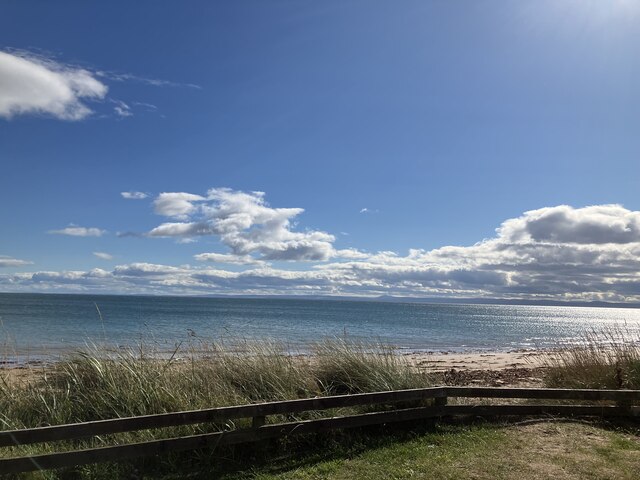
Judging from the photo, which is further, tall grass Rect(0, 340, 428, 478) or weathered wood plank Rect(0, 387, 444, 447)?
tall grass Rect(0, 340, 428, 478)

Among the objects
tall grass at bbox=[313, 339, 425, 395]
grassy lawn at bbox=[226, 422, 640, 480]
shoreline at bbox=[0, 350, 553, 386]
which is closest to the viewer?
grassy lawn at bbox=[226, 422, 640, 480]

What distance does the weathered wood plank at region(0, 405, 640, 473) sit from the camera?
17.3 ft

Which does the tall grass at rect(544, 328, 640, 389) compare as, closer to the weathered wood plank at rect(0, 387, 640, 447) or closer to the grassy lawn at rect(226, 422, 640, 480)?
the weathered wood plank at rect(0, 387, 640, 447)

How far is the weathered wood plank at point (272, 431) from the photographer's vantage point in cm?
527

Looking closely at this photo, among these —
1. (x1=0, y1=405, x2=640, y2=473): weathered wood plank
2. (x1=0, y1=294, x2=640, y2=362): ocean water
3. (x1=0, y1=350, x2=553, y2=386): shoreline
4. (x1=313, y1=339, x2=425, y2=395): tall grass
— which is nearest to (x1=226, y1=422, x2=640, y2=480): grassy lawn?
(x1=0, y1=405, x2=640, y2=473): weathered wood plank

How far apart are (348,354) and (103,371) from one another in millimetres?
4168

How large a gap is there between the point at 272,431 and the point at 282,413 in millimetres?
302

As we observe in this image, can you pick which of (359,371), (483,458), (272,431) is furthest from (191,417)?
(483,458)

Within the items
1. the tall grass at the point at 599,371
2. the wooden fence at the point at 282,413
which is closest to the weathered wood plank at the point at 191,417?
the wooden fence at the point at 282,413

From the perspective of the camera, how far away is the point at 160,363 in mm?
8078

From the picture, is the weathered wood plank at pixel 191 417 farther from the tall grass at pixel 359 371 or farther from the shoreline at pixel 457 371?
the shoreline at pixel 457 371

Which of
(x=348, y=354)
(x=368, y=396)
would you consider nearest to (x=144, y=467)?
(x=368, y=396)

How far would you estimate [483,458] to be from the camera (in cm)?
619

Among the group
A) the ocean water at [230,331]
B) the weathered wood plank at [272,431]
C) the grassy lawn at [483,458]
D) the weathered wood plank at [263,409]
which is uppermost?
the weathered wood plank at [263,409]
